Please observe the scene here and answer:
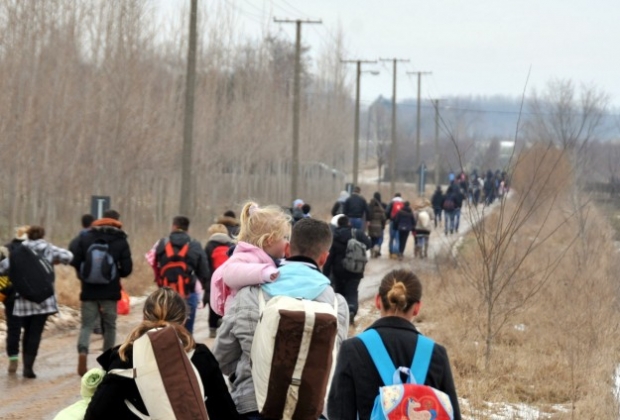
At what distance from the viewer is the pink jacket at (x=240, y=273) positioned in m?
5.08

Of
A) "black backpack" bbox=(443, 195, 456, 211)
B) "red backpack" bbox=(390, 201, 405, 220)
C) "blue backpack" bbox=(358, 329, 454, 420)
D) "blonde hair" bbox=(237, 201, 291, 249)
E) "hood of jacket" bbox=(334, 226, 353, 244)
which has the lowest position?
"black backpack" bbox=(443, 195, 456, 211)

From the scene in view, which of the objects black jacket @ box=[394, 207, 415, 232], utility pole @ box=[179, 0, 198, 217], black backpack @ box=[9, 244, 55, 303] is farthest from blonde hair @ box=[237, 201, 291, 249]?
black jacket @ box=[394, 207, 415, 232]

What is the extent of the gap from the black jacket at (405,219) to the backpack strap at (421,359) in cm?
2365

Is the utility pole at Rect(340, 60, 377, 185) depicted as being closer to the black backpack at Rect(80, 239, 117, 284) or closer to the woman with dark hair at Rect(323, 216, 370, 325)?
the woman with dark hair at Rect(323, 216, 370, 325)

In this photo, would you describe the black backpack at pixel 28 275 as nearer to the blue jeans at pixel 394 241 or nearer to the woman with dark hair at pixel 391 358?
the woman with dark hair at pixel 391 358

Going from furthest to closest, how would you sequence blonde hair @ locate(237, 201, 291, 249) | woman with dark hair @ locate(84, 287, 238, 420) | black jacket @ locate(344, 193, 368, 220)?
black jacket @ locate(344, 193, 368, 220), blonde hair @ locate(237, 201, 291, 249), woman with dark hair @ locate(84, 287, 238, 420)

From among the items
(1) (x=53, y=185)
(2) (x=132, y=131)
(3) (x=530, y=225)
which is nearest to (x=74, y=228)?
(1) (x=53, y=185)

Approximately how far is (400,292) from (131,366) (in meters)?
1.21

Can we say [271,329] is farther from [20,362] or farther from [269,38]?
[269,38]

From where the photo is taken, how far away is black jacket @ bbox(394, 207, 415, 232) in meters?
28.3

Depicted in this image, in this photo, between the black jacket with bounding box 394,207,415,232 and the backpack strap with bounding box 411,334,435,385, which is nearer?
the backpack strap with bounding box 411,334,435,385

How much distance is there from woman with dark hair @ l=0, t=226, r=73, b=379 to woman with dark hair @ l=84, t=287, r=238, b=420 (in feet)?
23.3

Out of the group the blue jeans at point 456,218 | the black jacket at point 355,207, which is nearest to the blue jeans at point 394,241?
the black jacket at point 355,207

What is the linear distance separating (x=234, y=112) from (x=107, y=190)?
579 inches
